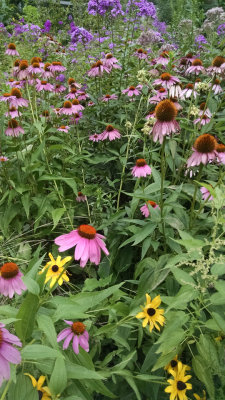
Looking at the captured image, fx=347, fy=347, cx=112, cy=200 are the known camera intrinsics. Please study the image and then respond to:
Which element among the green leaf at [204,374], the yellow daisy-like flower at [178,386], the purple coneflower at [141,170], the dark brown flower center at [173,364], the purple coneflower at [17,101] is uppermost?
the purple coneflower at [17,101]

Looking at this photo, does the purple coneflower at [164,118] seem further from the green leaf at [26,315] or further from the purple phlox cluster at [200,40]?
the purple phlox cluster at [200,40]

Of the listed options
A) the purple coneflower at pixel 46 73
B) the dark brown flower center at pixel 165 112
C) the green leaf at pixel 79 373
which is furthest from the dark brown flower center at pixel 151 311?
the purple coneflower at pixel 46 73

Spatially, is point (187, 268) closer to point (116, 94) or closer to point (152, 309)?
point (152, 309)

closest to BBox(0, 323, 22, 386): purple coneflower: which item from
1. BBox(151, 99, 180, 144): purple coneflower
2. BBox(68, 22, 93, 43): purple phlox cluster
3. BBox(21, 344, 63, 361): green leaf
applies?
BBox(21, 344, 63, 361): green leaf

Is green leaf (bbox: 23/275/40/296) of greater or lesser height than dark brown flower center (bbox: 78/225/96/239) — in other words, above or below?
below

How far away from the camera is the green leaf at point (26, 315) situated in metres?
0.86

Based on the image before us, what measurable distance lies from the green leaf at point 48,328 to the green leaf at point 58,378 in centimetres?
5

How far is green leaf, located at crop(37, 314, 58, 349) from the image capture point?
2.86 ft

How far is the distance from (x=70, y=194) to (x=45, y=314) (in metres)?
1.20

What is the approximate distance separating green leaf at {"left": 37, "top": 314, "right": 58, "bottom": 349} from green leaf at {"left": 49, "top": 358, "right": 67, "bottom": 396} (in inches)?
2.0

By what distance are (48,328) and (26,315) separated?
0.07 meters

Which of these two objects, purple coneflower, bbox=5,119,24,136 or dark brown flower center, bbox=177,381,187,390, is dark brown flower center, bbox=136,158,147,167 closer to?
purple coneflower, bbox=5,119,24,136

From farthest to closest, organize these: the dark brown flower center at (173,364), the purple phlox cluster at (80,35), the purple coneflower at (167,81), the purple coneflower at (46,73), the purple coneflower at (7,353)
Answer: the purple phlox cluster at (80,35) < the purple coneflower at (46,73) < the purple coneflower at (167,81) < the dark brown flower center at (173,364) < the purple coneflower at (7,353)

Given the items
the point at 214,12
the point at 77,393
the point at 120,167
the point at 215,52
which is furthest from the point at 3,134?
the point at 214,12
